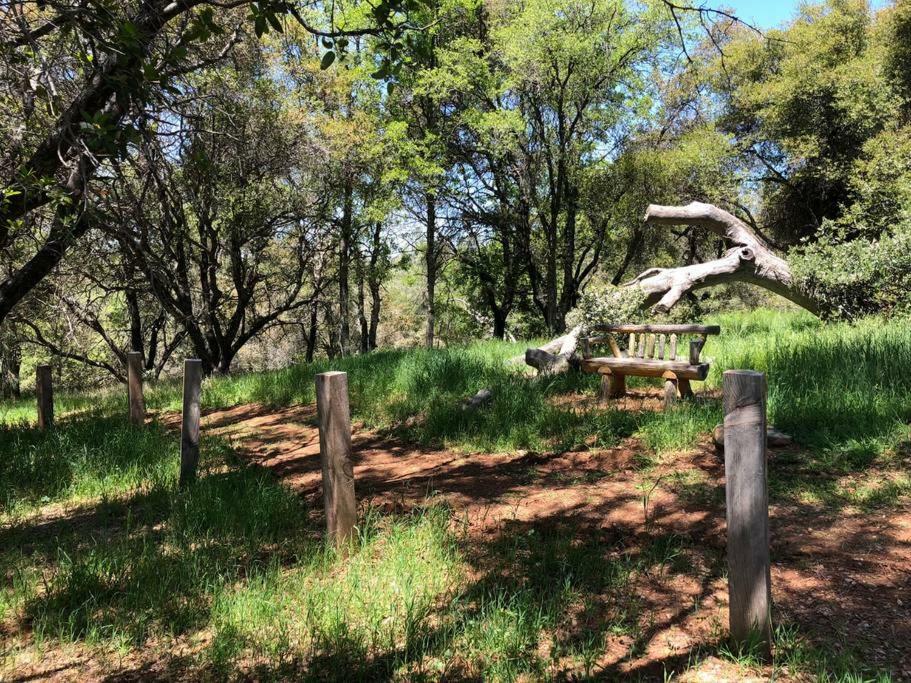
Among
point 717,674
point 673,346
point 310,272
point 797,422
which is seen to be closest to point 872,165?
point 673,346

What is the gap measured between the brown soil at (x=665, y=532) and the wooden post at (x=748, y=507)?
0.20 m

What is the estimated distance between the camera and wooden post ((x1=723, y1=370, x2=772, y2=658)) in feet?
7.03

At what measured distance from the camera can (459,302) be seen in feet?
90.6

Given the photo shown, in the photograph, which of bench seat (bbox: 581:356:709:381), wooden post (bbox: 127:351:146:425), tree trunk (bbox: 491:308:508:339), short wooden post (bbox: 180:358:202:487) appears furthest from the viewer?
tree trunk (bbox: 491:308:508:339)

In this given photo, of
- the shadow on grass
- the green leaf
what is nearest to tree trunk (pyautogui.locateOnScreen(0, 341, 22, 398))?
the shadow on grass

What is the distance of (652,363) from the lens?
6074 millimetres

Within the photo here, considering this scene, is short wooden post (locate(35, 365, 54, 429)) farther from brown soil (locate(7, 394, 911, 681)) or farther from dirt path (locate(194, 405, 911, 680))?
brown soil (locate(7, 394, 911, 681))

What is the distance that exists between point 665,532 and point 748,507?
1.32 m

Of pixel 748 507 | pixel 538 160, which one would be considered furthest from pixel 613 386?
pixel 538 160

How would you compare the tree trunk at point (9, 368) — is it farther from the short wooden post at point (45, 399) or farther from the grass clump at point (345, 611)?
the grass clump at point (345, 611)

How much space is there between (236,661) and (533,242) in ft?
64.0

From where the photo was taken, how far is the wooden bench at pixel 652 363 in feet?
19.0

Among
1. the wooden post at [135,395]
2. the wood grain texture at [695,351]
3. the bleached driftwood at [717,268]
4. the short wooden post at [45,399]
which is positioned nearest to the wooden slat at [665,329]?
the wood grain texture at [695,351]

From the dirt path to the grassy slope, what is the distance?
0.20 m
